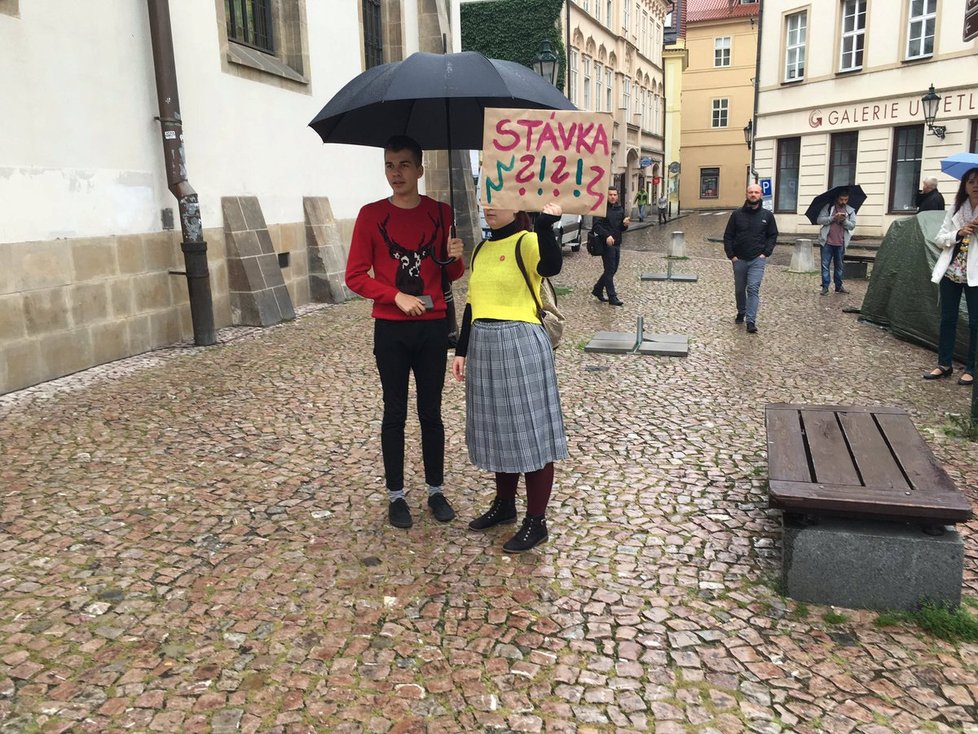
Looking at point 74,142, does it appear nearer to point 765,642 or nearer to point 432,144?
point 432,144

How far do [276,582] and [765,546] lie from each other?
2.31m

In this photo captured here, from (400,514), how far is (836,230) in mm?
10904

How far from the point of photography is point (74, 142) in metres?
7.49

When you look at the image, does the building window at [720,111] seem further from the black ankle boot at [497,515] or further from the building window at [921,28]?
the black ankle boot at [497,515]

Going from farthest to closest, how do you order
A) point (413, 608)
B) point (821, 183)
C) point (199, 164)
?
point (821, 183) → point (199, 164) → point (413, 608)

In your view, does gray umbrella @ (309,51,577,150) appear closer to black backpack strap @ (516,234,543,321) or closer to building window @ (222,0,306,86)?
black backpack strap @ (516,234,543,321)

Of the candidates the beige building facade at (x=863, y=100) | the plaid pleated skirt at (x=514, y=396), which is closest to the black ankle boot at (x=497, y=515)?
the plaid pleated skirt at (x=514, y=396)

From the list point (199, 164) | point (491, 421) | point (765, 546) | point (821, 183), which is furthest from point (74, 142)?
point (821, 183)

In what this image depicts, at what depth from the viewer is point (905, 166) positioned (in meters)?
24.7

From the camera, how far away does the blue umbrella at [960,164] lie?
6.22 metres

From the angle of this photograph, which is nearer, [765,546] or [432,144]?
[765,546]

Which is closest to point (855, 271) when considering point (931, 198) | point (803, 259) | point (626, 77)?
point (803, 259)

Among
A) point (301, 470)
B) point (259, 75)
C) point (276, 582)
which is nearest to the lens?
point (276, 582)

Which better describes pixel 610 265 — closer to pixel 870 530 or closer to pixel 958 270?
pixel 958 270
